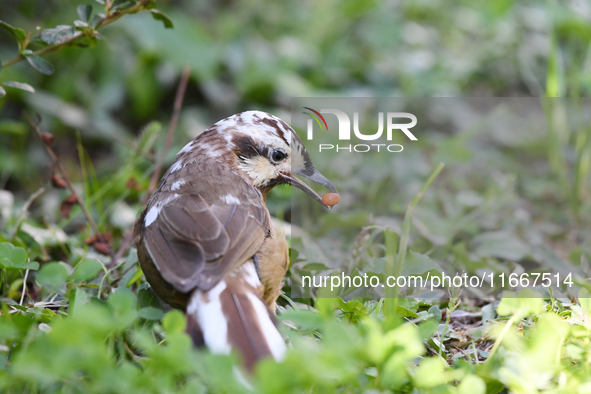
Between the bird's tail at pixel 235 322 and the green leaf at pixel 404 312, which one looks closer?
the bird's tail at pixel 235 322

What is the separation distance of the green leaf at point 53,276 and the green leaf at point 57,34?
1.13 meters

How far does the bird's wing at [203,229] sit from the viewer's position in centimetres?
238

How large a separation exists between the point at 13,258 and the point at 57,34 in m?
1.15

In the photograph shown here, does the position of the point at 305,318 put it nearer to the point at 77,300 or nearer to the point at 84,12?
the point at 77,300

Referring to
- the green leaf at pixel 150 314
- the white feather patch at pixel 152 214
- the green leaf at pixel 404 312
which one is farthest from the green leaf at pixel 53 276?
the green leaf at pixel 404 312

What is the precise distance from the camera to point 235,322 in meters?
2.24

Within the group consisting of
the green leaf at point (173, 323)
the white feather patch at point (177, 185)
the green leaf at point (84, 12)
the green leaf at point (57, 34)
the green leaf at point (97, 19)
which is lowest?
the green leaf at point (173, 323)

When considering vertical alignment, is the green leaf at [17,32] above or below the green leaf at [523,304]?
above

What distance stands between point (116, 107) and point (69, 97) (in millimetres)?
503

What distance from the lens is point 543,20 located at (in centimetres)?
764

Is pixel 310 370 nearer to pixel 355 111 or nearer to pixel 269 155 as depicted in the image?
pixel 269 155

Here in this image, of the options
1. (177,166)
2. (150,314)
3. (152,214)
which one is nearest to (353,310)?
(150,314)

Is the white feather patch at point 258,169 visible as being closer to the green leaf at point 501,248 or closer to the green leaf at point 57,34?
the green leaf at point 57,34

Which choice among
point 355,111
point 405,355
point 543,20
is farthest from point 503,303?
point 543,20
